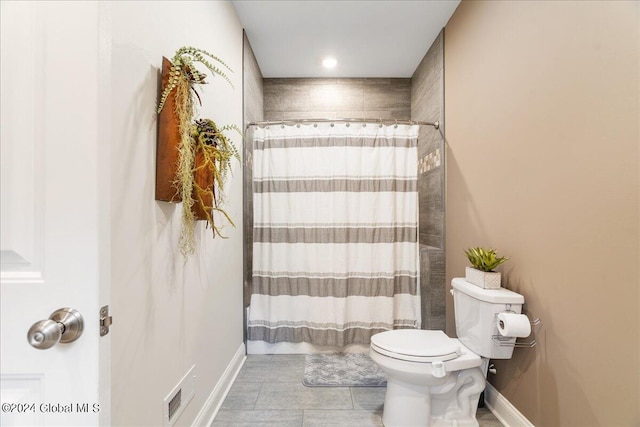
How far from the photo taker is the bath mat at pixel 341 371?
196 centimetres

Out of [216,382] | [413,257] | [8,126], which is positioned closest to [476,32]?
[413,257]

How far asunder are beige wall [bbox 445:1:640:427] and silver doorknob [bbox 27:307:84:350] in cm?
156

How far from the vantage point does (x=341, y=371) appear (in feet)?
6.90

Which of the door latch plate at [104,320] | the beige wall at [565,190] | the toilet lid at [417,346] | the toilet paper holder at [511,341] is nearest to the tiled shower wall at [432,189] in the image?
the beige wall at [565,190]

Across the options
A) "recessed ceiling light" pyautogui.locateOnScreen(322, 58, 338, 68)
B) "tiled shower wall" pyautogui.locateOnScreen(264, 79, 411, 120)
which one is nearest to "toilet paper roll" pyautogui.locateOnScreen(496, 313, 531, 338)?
"tiled shower wall" pyautogui.locateOnScreen(264, 79, 411, 120)

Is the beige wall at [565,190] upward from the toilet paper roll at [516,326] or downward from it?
upward

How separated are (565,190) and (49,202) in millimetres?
1691

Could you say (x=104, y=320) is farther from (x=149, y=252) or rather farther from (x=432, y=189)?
(x=432, y=189)

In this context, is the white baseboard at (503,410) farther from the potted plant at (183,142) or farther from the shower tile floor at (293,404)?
the potted plant at (183,142)

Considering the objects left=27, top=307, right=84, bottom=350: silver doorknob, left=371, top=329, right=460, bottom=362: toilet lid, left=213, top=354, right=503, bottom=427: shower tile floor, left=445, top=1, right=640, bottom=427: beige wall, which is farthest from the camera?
left=213, top=354, right=503, bottom=427: shower tile floor

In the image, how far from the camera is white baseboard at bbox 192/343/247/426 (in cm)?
149

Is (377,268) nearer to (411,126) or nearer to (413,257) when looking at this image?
(413,257)

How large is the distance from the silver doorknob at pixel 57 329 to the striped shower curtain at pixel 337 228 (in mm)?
1696

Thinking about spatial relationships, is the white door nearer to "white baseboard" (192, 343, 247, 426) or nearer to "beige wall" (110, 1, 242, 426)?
"beige wall" (110, 1, 242, 426)
